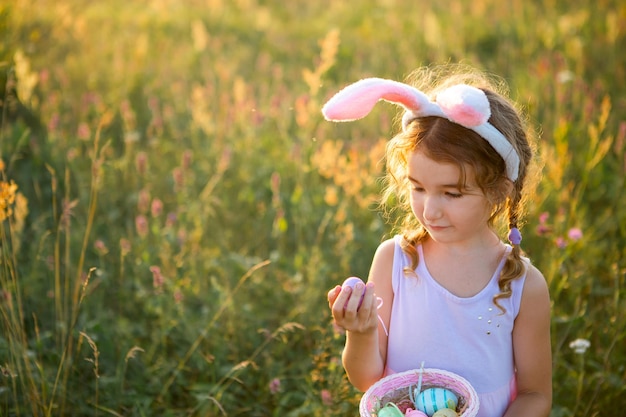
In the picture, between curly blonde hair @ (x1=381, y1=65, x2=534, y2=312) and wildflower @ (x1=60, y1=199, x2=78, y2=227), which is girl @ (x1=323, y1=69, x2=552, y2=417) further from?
wildflower @ (x1=60, y1=199, x2=78, y2=227)

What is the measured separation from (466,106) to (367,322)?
511 millimetres

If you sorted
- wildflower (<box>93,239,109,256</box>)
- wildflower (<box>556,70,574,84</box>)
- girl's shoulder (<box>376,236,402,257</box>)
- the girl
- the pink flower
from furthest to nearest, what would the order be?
wildflower (<box>556,70,574,84</box>), wildflower (<box>93,239,109,256</box>), the pink flower, girl's shoulder (<box>376,236,402,257</box>), the girl

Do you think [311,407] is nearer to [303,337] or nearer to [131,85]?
[303,337]

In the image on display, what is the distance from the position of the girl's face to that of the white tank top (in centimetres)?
17

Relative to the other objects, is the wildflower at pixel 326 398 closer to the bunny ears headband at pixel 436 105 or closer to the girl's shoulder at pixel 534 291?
the girl's shoulder at pixel 534 291

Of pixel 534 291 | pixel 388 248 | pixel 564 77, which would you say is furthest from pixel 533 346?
pixel 564 77

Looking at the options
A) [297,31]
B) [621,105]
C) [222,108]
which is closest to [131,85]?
[222,108]

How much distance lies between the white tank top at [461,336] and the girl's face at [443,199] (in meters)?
0.17

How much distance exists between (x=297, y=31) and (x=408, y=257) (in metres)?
4.95

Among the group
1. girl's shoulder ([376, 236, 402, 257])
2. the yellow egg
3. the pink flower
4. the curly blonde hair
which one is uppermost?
the curly blonde hair

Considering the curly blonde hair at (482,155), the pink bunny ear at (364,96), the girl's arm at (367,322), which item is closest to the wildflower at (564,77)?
the curly blonde hair at (482,155)

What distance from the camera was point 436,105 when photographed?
1.64 meters

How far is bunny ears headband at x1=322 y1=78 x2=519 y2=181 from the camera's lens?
154 centimetres

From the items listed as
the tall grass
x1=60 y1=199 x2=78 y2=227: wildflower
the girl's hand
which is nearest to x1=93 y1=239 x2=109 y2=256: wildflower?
the tall grass
